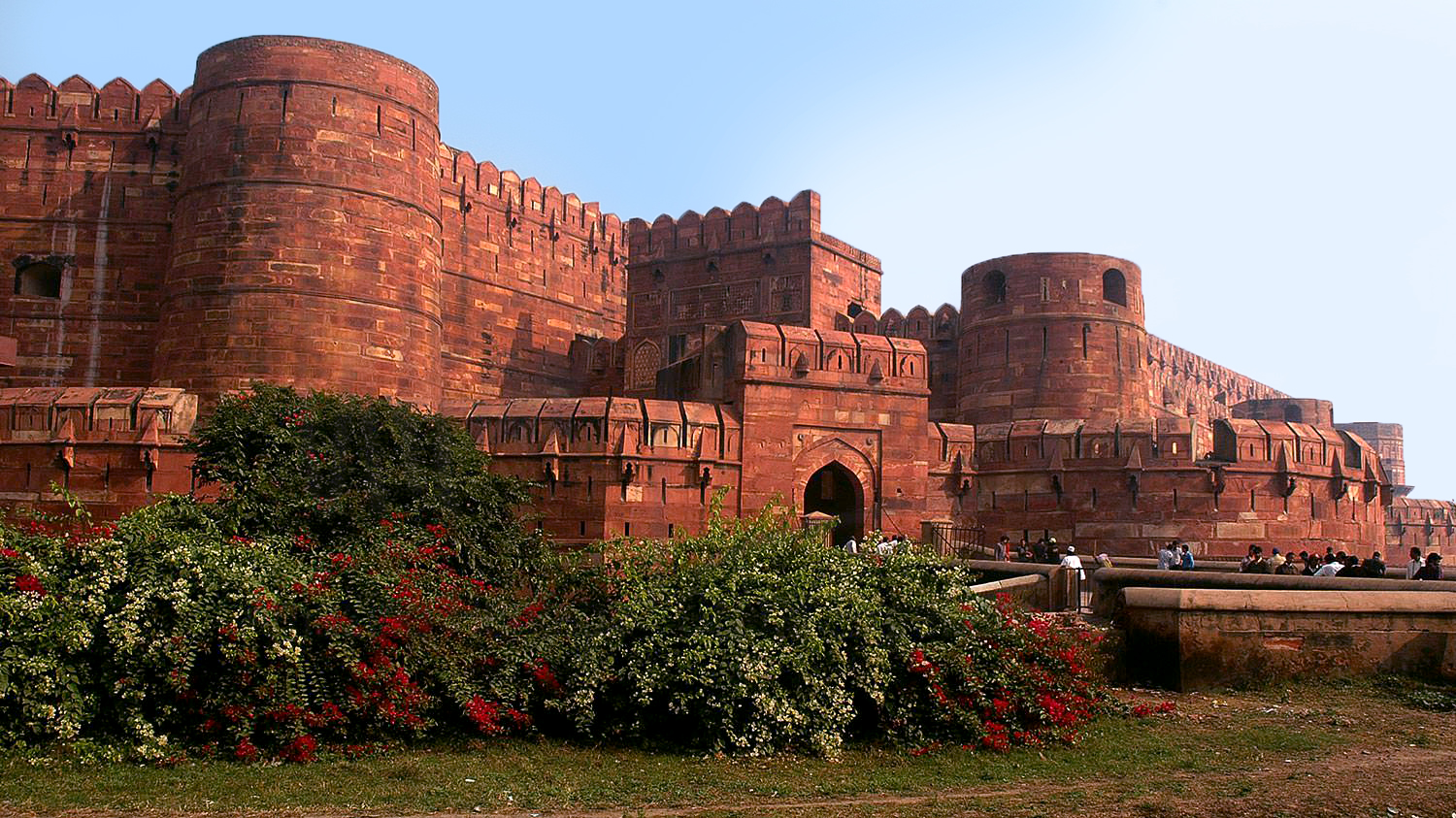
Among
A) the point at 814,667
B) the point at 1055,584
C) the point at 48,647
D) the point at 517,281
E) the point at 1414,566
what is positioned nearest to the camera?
the point at 48,647

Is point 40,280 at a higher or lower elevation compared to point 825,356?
higher

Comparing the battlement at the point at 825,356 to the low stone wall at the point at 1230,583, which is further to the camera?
the battlement at the point at 825,356

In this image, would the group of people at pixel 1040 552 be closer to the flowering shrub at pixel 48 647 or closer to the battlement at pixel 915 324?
the battlement at pixel 915 324

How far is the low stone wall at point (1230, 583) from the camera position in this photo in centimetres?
1177

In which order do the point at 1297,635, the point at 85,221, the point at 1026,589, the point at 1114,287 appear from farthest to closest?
the point at 1114,287, the point at 85,221, the point at 1026,589, the point at 1297,635

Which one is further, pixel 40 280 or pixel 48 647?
pixel 40 280

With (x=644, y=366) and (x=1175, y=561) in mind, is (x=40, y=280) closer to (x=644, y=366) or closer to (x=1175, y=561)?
(x=644, y=366)

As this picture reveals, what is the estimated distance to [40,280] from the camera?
80.5 feet

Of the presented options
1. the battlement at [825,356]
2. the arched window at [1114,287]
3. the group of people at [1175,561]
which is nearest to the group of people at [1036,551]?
the group of people at [1175,561]

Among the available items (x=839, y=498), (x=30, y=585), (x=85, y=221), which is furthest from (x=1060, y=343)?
(x=30, y=585)

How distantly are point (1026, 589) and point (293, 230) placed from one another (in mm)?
14040

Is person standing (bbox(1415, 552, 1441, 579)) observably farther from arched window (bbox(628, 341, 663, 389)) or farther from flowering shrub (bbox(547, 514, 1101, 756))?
arched window (bbox(628, 341, 663, 389))

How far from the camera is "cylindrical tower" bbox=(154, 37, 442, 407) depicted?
20.8 m

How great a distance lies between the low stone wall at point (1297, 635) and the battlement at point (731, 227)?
21672 mm
